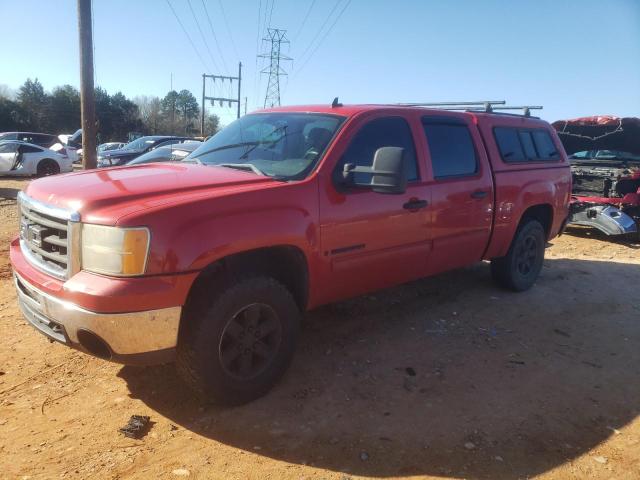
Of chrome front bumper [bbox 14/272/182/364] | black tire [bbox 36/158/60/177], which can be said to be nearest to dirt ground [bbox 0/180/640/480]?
chrome front bumper [bbox 14/272/182/364]

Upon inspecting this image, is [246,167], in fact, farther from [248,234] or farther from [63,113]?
[63,113]

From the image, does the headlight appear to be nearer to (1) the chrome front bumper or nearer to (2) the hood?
(2) the hood

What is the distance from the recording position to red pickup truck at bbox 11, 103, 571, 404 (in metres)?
2.76

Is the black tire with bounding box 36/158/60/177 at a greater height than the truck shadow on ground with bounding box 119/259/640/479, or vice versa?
the black tire with bounding box 36/158/60/177

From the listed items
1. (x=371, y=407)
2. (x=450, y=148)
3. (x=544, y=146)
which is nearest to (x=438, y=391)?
(x=371, y=407)

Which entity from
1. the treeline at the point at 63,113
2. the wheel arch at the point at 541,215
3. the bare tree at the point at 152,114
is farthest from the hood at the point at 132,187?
the bare tree at the point at 152,114

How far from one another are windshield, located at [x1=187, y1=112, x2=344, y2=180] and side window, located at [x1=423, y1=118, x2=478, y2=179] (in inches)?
39.0

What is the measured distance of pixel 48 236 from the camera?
3088mm

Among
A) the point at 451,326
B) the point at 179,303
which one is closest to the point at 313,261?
the point at 179,303

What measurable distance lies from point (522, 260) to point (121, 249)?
463 centimetres

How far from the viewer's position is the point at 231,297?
3.06 m

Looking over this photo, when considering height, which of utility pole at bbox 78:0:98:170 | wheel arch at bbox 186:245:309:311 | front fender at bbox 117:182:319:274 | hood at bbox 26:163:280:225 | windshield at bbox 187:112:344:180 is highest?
utility pole at bbox 78:0:98:170

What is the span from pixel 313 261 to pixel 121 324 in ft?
4.31

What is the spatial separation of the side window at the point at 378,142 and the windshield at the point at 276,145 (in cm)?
18
